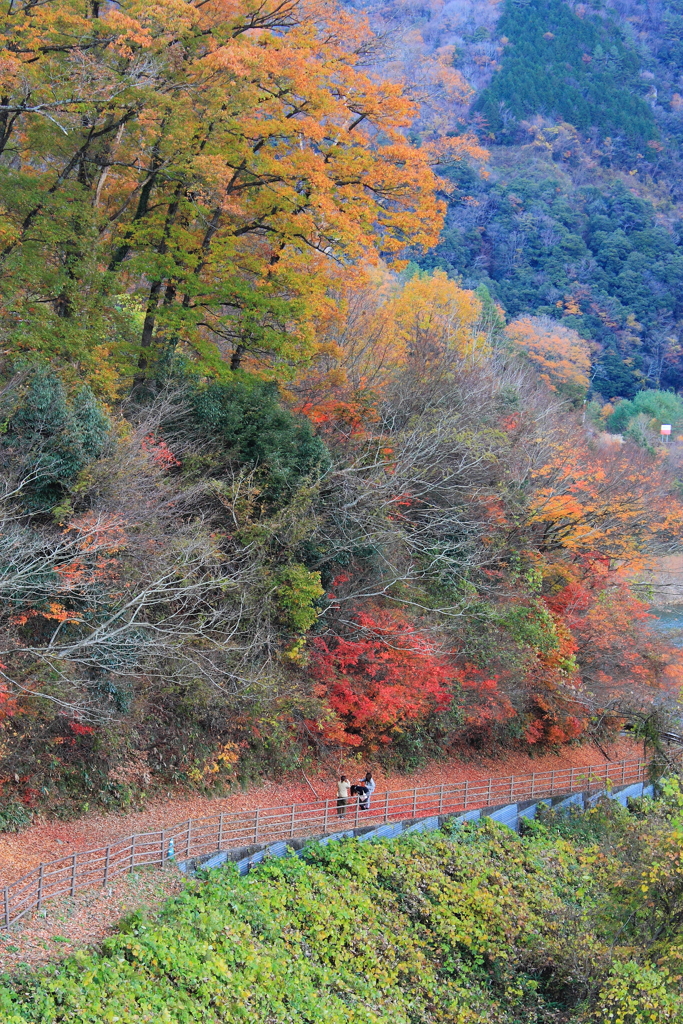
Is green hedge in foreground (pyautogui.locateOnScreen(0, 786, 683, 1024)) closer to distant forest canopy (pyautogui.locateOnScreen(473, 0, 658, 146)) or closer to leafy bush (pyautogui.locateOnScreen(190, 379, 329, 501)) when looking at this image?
leafy bush (pyautogui.locateOnScreen(190, 379, 329, 501))

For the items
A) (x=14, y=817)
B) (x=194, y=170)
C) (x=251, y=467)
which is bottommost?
(x=14, y=817)

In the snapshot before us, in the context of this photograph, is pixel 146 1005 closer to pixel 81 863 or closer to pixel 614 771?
pixel 81 863

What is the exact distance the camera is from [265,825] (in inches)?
729

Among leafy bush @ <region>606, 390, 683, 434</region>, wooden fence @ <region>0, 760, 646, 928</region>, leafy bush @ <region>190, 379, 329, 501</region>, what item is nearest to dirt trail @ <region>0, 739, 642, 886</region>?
wooden fence @ <region>0, 760, 646, 928</region>

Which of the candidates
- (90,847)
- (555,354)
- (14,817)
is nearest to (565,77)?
(555,354)

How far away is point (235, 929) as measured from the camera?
588 inches

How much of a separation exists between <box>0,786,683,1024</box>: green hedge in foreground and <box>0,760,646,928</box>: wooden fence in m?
0.87

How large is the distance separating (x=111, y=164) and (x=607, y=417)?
69.2 m

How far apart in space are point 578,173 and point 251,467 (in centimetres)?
11443

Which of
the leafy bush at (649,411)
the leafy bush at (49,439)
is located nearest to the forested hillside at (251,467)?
the leafy bush at (49,439)

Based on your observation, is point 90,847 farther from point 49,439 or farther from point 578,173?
point 578,173

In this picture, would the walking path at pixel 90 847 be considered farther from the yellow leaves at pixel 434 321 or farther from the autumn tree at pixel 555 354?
the autumn tree at pixel 555 354

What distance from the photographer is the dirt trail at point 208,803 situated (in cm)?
1591

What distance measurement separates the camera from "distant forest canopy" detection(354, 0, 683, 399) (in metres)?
101
